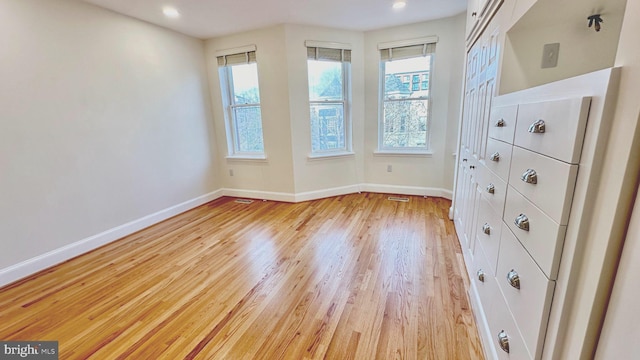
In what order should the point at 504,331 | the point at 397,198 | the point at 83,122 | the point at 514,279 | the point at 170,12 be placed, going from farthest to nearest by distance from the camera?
the point at 397,198, the point at 170,12, the point at 83,122, the point at 504,331, the point at 514,279

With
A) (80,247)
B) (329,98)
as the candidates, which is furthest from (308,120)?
(80,247)

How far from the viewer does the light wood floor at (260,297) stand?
4.85 feet

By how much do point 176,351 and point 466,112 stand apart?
2.88m

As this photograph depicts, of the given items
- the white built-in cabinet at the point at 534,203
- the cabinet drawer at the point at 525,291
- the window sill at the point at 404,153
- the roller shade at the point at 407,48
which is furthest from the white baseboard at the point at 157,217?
the cabinet drawer at the point at 525,291

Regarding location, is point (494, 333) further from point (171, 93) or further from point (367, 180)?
point (171, 93)

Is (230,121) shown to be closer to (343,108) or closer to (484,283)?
(343,108)

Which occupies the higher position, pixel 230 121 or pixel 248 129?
pixel 230 121

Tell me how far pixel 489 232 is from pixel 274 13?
10.1ft

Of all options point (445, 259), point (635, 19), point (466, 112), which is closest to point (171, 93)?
point (466, 112)

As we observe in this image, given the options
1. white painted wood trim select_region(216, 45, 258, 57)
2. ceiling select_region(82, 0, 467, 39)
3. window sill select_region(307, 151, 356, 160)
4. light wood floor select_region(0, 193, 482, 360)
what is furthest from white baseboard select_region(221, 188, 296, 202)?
ceiling select_region(82, 0, 467, 39)

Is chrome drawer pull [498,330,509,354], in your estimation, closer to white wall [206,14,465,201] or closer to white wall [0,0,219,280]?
white wall [206,14,465,201]

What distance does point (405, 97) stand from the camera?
152 inches

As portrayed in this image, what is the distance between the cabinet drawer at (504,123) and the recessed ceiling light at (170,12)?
315 centimetres

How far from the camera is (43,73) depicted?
7.41 ft
